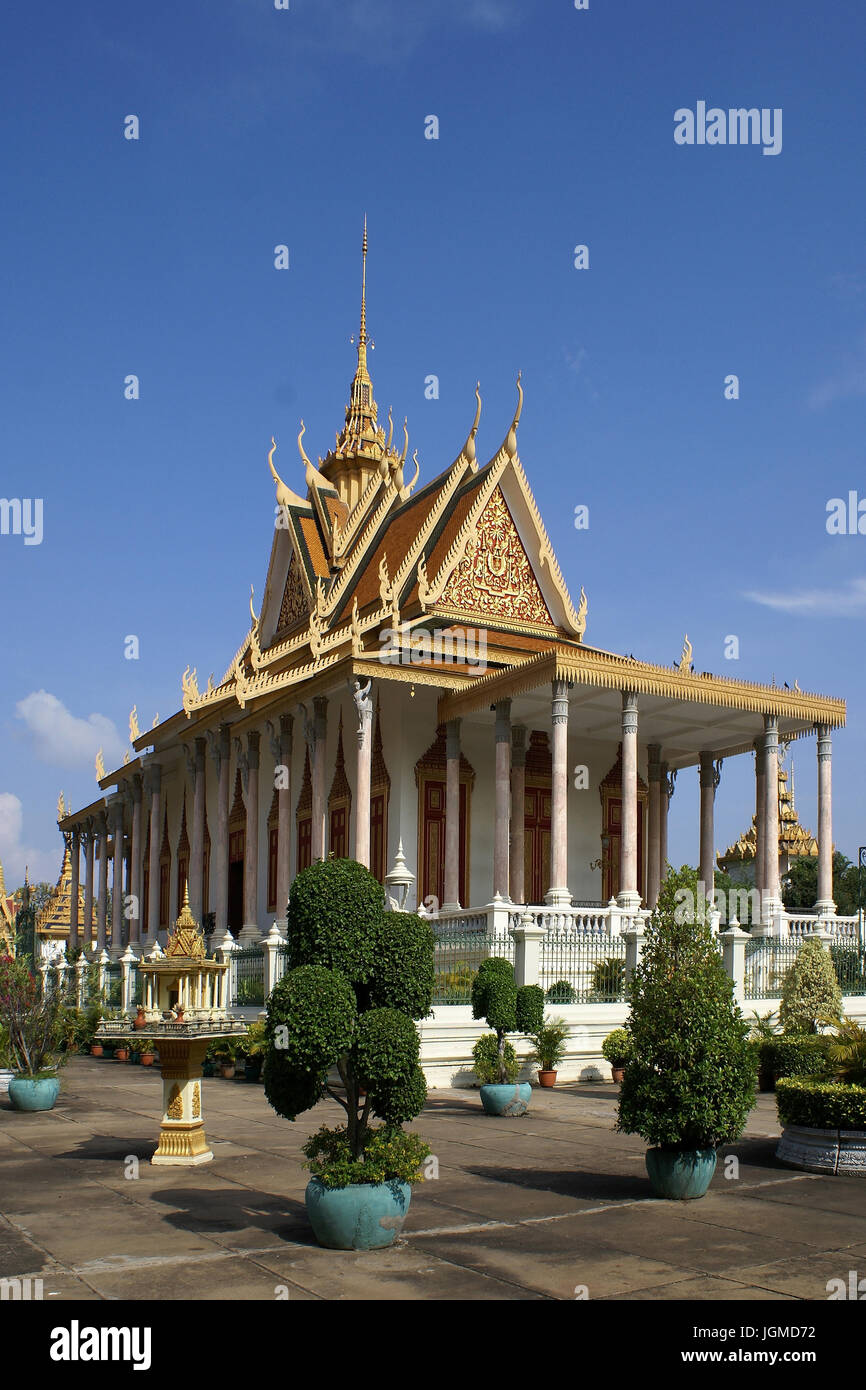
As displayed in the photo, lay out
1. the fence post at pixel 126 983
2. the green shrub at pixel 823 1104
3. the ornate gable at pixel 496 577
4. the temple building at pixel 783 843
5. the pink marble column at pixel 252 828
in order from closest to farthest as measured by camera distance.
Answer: the green shrub at pixel 823 1104
the fence post at pixel 126 983
the ornate gable at pixel 496 577
the pink marble column at pixel 252 828
the temple building at pixel 783 843

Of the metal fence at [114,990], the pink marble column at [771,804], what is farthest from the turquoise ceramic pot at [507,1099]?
the metal fence at [114,990]

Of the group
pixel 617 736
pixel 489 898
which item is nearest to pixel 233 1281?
pixel 489 898

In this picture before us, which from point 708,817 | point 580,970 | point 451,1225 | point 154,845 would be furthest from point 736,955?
point 154,845

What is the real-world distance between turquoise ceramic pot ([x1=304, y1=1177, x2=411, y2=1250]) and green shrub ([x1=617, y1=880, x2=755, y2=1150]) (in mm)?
2258

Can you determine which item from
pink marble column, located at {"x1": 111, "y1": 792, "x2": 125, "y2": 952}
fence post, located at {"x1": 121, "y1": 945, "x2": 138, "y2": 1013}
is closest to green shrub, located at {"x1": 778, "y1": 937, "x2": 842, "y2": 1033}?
fence post, located at {"x1": 121, "y1": 945, "x2": 138, "y2": 1013}

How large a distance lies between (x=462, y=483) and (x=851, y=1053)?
2112cm

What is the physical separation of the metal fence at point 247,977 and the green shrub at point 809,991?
8418 mm

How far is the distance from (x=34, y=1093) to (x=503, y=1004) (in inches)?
214

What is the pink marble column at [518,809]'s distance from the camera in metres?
27.2

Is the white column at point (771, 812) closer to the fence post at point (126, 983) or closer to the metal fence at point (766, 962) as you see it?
the metal fence at point (766, 962)

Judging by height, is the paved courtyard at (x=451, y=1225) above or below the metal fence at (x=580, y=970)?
below

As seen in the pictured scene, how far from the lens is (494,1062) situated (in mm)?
14789

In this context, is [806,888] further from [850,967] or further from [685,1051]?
[685,1051]
